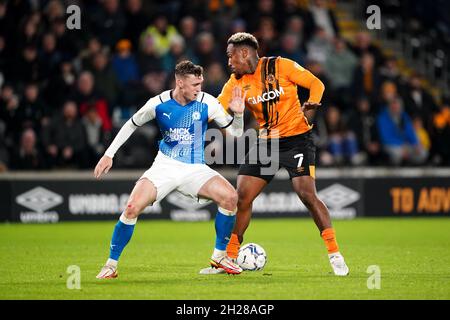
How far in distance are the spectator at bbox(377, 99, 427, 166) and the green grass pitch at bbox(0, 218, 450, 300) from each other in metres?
1.54

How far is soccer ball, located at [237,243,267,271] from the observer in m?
10.3

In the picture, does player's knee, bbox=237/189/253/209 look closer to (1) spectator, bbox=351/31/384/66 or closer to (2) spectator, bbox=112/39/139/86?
(2) spectator, bbox=112/39/139/86

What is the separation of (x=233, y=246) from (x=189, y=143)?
1310 millimetres

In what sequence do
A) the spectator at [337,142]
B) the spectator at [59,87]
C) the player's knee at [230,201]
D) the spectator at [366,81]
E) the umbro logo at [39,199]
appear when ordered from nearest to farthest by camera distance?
the player's knee at [230,201] → the umbro logo at [39,199] → the spectator at [59,87] → the spectator at [337,142] → the spectator at [366,81]

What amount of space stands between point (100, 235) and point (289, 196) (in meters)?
4.54

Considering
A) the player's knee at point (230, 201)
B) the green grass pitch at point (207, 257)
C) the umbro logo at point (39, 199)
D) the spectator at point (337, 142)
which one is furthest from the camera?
the spectator at point (337, 142)

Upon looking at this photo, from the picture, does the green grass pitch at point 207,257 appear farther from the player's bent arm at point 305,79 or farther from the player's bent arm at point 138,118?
the player's bent arm at point 305,79

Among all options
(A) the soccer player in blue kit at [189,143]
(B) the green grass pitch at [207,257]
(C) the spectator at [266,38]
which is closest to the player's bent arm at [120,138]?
(A) the soccer player in blue kit at [189,143]

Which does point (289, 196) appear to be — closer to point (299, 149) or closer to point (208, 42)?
point (208, 42)

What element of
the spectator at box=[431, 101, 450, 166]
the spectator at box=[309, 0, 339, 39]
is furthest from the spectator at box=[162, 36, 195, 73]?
the spectator at box=[431, 101, 450, 166]

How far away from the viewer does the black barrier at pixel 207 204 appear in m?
17.2

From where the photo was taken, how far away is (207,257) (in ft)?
38.8

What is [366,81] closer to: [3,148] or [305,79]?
[3,148]

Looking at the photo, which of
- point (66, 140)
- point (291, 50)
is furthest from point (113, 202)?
point (291, 50)
